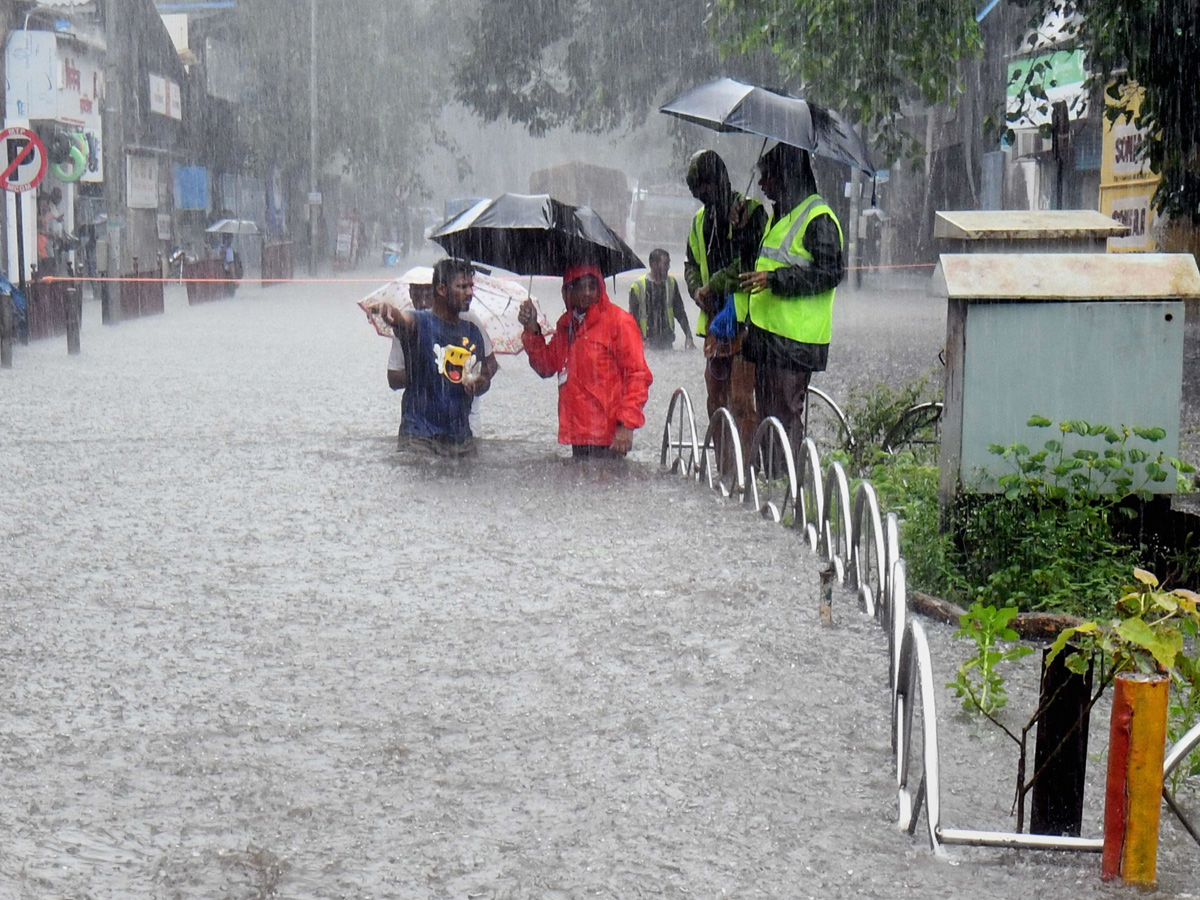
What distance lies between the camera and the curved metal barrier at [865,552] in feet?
19.3

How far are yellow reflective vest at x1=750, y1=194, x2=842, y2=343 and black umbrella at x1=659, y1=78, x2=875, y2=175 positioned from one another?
1.01ft

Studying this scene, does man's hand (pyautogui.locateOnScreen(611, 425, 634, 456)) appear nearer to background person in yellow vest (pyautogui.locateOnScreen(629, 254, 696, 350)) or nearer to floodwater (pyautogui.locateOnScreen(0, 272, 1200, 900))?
floodwater (pyautogui.locateOnScreen(0, 272, 1200, 900))

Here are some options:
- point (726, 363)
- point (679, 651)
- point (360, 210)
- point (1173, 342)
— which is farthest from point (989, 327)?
point (360, 210)

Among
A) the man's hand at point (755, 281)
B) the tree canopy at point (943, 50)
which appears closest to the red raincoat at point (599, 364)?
the man's hand at point (755, 281)

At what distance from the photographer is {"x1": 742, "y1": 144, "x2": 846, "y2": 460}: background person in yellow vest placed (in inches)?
313

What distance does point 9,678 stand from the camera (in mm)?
5422

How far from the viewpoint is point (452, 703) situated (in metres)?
5.14

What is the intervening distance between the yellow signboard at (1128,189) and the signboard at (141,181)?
28.8 m

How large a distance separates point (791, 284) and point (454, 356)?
2614 mm

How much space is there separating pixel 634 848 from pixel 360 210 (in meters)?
67.0

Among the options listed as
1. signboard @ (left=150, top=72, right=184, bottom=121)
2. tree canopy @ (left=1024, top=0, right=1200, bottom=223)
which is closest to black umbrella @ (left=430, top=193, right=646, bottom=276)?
tree canopy @ (left=1024, top=0, right=1200, bottom=223)

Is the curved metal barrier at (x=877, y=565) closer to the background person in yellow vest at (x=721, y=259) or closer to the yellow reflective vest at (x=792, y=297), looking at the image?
the background person in yellow vest at (x=721, y=259)

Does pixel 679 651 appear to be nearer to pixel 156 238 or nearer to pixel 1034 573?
pixel 1034 573

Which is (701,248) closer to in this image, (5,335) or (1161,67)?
(1161,67)
